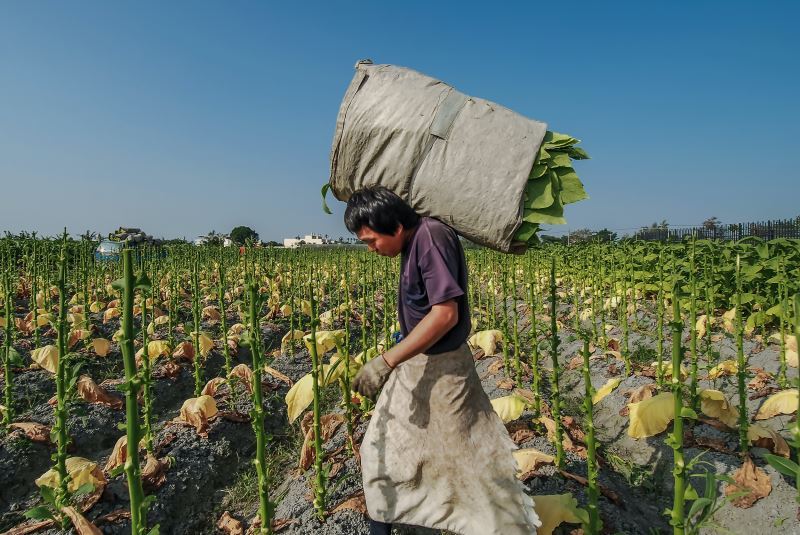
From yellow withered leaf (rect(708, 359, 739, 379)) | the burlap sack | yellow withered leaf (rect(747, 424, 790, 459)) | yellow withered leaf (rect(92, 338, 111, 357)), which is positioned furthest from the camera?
yellow withered leaf (rect(92, 338, 111, 357))

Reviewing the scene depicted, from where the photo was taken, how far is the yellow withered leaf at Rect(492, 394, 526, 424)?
2.99 m

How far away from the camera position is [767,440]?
9.77 feet

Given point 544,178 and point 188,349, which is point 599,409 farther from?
point 188,349

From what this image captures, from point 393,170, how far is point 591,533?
1617 millimetres

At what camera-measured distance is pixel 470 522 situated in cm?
195

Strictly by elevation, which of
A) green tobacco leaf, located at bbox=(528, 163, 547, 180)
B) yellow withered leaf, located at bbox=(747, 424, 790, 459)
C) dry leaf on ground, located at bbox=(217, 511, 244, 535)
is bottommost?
dry leaf on ground, located at bbox=(217, 511, 244, 535)

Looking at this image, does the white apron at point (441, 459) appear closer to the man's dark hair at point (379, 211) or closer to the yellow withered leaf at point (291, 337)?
the man's dark hair at point (379, 211)

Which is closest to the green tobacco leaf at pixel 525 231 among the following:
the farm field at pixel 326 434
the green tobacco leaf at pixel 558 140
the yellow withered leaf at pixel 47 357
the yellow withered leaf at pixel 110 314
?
the green tobacco leaf at pixel 558 140

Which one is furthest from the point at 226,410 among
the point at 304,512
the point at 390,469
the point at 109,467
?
the point at 390,469

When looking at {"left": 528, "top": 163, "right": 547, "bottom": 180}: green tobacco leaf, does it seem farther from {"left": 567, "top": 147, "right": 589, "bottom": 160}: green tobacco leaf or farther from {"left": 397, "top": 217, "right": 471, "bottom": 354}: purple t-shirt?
{"left": 397, "top": 217, "right": 471, "bottom": 354}: purple t-shirt

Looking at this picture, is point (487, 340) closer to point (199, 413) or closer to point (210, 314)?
point (199, 413)

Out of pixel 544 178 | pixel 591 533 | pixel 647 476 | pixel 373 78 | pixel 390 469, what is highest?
pixel 373 78

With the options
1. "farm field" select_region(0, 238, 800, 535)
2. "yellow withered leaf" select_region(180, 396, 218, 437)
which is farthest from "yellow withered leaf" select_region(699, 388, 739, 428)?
"yellow withered leaf" select_region(180, 396, 218, 437)

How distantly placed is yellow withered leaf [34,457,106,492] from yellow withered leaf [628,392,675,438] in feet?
10.3
